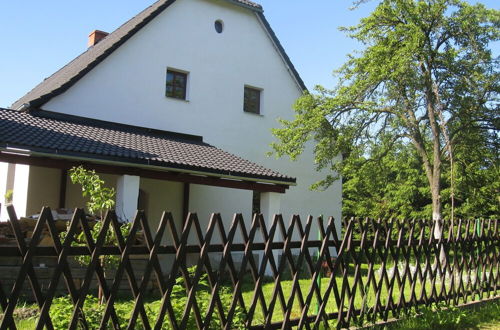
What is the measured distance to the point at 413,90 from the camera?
1362 centimetres

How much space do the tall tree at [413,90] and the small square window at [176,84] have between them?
10.7ft

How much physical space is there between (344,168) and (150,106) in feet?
20.2

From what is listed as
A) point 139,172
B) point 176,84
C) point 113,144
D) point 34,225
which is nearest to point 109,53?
point 176,84

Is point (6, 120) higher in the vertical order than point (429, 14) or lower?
lower

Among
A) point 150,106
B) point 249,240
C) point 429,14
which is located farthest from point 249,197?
point 249,240

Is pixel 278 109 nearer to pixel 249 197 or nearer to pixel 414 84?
pixel 249 197

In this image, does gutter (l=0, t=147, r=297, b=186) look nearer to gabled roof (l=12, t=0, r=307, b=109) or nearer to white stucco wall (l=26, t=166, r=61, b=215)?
white stucco wall (l=26, t=166, r=61, b=215)

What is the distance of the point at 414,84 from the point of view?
13312 millimetres

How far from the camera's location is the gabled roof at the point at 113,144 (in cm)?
950

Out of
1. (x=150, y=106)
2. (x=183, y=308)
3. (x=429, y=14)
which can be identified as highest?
(x=429, y=14)

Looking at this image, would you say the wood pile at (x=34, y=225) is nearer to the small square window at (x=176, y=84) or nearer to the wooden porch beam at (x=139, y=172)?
the wooden porch beam at (x=139, y=172)

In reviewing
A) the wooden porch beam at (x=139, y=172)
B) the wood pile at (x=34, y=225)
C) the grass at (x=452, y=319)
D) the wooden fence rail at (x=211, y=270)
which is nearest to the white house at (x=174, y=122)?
the wooden porch beam at (x=139, y=172)

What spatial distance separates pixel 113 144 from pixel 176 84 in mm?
4527

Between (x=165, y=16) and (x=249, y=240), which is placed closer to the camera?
(x=249, y=240)
